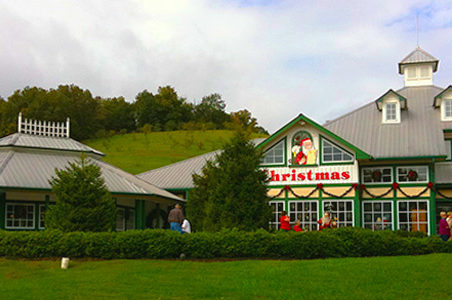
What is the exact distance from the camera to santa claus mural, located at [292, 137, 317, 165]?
31234 millimetres

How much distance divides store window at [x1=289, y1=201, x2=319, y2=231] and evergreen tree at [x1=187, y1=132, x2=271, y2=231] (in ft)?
31.6

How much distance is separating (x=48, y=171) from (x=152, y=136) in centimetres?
4727

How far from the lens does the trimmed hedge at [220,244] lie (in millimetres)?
18953

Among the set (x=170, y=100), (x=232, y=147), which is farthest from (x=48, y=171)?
(x=170, y=100)

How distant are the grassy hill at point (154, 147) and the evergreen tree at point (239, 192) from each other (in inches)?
1367

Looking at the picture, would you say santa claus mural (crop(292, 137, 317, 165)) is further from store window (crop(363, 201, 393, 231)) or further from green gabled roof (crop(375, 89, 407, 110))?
green gabled roof (crop(375, 89, 407, 110))

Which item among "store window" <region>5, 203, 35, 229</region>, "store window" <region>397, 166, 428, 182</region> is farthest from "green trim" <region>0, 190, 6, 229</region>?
"store window" <region>397, 166, 428, 182</region>

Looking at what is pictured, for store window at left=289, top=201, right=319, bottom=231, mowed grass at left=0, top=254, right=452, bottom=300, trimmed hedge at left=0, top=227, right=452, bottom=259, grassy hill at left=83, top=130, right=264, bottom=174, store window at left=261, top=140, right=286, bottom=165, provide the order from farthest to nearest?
grassy hill at left=83, top=130, right=264, bottom=174 < store window at left=261, top=140, right=286, bottom=165 < store window at left=289, top=201, right=319, bottom=231 < trimmed hedge at left=0, top=227, right=452, bottom=259 < mowed grass at left=0, top=254, right=452, bottom=300

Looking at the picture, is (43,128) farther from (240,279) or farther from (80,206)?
(240,279)

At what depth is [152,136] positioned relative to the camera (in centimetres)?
7594

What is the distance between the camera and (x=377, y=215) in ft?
102

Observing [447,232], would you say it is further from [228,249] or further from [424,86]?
[424,86]

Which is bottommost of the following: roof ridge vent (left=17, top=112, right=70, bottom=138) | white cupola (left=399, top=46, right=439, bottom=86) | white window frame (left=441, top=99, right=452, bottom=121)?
roof ridge vent (left=17, top=112, right=70, bottom=138)

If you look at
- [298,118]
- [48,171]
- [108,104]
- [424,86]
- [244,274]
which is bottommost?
[244,274]
